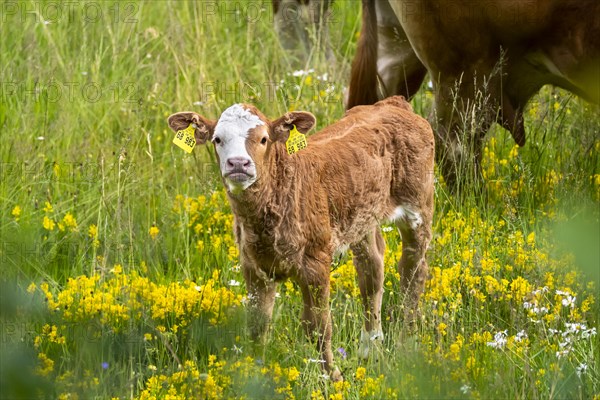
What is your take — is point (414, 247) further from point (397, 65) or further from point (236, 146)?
point (397, 65)

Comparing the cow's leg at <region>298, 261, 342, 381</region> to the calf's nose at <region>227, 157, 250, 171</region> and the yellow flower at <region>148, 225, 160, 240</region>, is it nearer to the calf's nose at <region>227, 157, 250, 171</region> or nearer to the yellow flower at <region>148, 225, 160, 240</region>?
the calf's nose at <region>227, 157, 250, 171</region>

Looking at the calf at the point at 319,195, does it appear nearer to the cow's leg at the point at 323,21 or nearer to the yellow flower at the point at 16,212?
the yellow flower at the point at 16,212

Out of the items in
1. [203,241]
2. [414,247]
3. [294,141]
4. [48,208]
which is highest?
[294,141]

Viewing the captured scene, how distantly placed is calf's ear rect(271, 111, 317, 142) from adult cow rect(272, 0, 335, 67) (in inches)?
158

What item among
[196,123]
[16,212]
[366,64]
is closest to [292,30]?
[366,64]

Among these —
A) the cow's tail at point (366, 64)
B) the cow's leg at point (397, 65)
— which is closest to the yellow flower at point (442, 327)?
the cow's leg at point (397, 65)

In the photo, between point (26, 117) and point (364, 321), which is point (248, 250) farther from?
point (26, 117)

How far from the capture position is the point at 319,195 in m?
4.44

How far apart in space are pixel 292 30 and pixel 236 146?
4588mm

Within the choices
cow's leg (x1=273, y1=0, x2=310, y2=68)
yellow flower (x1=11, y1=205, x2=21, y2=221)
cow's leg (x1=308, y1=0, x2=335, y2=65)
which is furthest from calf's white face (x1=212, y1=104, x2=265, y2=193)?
cow's leg (x1=273, y1=0, x2=310, y2=68)

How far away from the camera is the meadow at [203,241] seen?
2.92 metres

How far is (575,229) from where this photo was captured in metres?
1.89

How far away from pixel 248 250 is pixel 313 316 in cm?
36

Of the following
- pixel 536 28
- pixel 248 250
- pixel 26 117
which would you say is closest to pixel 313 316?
pixel 248 250
